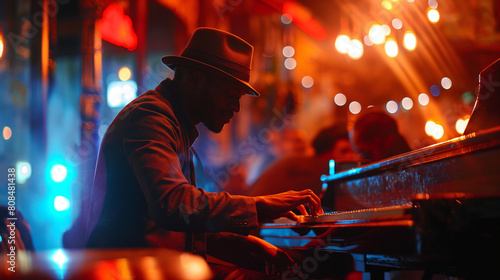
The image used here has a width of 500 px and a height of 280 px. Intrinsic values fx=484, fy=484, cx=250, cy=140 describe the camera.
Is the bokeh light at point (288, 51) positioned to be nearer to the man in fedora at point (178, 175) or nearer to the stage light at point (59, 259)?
the man in fedora at point (178, 175)

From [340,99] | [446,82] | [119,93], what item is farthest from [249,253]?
[340,99]

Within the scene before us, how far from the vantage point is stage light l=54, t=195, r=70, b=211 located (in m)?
6.01

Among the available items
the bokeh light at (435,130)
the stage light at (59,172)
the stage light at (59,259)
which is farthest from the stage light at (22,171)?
the bokeh light at (435,130)

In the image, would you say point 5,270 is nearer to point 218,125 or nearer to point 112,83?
point 218,125

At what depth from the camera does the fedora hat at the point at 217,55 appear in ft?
8.67

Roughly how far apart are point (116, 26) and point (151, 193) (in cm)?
635

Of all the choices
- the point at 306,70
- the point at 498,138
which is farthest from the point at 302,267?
the point at 306,70

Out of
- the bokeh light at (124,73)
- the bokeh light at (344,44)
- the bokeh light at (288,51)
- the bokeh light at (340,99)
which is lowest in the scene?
the bokeh light at (344,44)

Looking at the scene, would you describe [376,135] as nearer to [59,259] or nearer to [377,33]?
[377,33]

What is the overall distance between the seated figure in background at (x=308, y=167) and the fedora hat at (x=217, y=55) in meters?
2.24

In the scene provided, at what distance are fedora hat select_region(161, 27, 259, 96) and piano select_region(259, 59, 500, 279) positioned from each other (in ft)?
2.98

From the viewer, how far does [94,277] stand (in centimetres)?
105

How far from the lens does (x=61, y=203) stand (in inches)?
244

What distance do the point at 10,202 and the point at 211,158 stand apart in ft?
18.7
